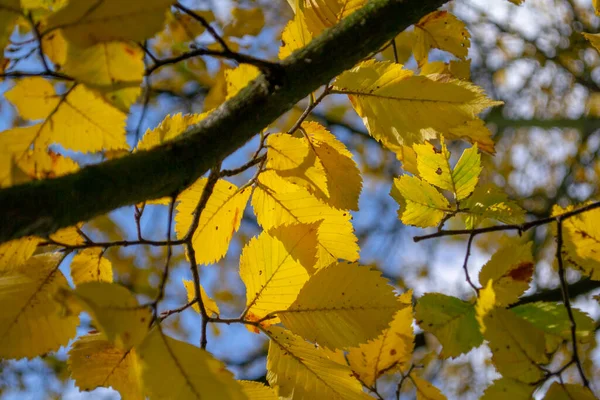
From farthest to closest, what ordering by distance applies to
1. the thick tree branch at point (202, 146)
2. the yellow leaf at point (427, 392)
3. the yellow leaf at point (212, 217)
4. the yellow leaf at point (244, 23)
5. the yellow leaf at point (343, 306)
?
the yellow leaf at point (244, 23) → the yellow leaf at point (427, 392) → the yellow leaf at point (212, 217) → the yellow leaf at point (343, 306) → the thick tree branch at point (202, 146)

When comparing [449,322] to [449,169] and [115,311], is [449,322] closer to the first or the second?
[449,169]

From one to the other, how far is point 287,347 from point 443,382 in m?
3.58

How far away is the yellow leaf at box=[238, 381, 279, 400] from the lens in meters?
0.61

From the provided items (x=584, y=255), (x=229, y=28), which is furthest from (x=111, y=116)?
(x=229, y=28)

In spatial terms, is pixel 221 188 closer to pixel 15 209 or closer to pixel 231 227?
pixel 231 227

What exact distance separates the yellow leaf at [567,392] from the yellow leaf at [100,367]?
496mm

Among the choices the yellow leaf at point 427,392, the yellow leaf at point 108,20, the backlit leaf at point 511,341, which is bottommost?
the yellow leaf at point 427,392

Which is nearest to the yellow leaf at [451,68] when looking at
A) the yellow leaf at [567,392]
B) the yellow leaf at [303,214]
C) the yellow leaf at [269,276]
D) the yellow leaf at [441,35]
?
the yellow leaf at [441,35]

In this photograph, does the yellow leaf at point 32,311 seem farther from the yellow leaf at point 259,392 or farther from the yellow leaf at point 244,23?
the yellow leaf at point 244,23

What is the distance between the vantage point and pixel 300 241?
683 millimetres

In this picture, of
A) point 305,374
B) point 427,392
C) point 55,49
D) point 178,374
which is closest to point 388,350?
point 427,392

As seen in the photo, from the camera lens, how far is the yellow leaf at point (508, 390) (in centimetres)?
57

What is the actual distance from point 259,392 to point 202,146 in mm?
324

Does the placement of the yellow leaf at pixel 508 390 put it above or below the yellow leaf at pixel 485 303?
below
